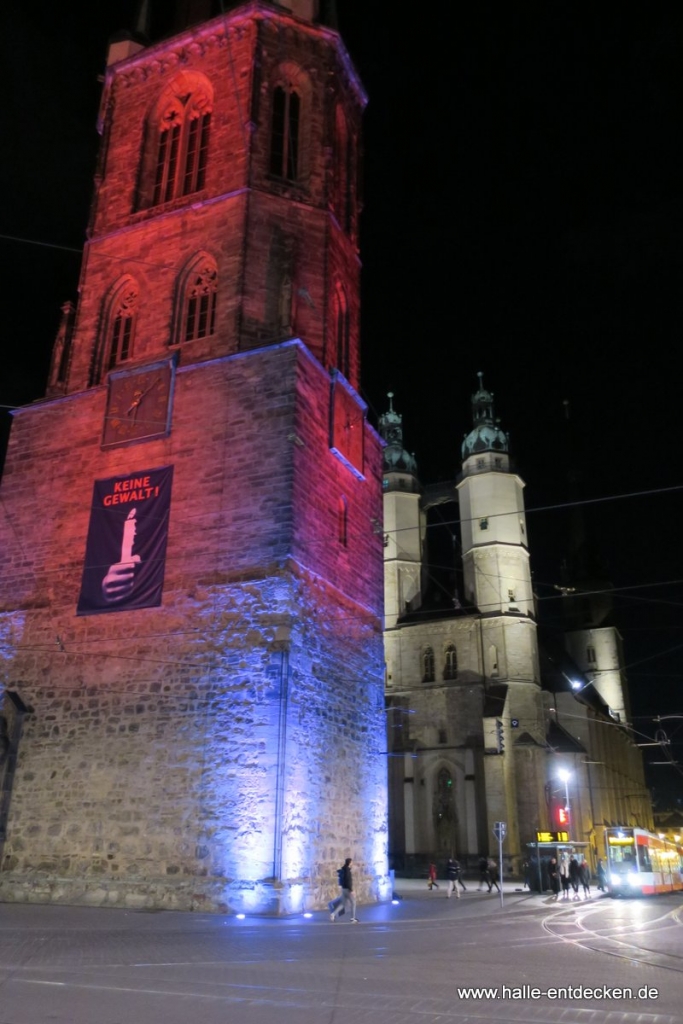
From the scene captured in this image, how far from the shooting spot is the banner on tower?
17172 millimetres

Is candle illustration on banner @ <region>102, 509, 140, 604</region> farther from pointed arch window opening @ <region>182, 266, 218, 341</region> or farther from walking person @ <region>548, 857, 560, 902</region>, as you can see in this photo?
walking person @ <region>548, 857, 560, 902</region>

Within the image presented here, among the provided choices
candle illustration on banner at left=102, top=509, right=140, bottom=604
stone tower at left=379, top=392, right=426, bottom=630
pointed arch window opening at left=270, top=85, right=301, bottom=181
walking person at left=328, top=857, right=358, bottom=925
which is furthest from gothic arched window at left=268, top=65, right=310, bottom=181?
stone tower at left=379, top=392, right=426, bottom=630

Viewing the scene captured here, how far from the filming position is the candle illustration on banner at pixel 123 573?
17.2 metres

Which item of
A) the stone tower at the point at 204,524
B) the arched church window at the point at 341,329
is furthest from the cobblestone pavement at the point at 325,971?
the arched church window at the point at 341,329

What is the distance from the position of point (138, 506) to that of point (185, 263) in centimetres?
677

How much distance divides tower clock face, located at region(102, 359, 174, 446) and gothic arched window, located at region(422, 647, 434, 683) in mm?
26270

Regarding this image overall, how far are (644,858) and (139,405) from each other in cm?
1963

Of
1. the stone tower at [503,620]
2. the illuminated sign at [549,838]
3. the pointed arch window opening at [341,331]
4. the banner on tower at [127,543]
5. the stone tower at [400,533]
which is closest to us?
the banner on tower at [127,543]

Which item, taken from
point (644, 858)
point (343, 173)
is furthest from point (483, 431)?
point (644, 858)

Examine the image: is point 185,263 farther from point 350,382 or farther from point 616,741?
point 616,741

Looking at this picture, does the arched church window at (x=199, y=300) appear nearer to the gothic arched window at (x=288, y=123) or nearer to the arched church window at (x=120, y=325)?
the arched church window at (x=120, y=325)

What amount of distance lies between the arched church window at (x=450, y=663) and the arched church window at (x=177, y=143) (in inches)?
1051

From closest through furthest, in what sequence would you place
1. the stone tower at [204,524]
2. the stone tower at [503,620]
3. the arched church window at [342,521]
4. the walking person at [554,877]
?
1. the stone tower at [204,524]
2. the arched church window at [342,521]
3. the walking person at [554,877]
4. the stone tower at [503,620]

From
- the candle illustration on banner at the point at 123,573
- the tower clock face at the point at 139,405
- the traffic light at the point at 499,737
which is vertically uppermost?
the tower clock face at the point at 139,405
